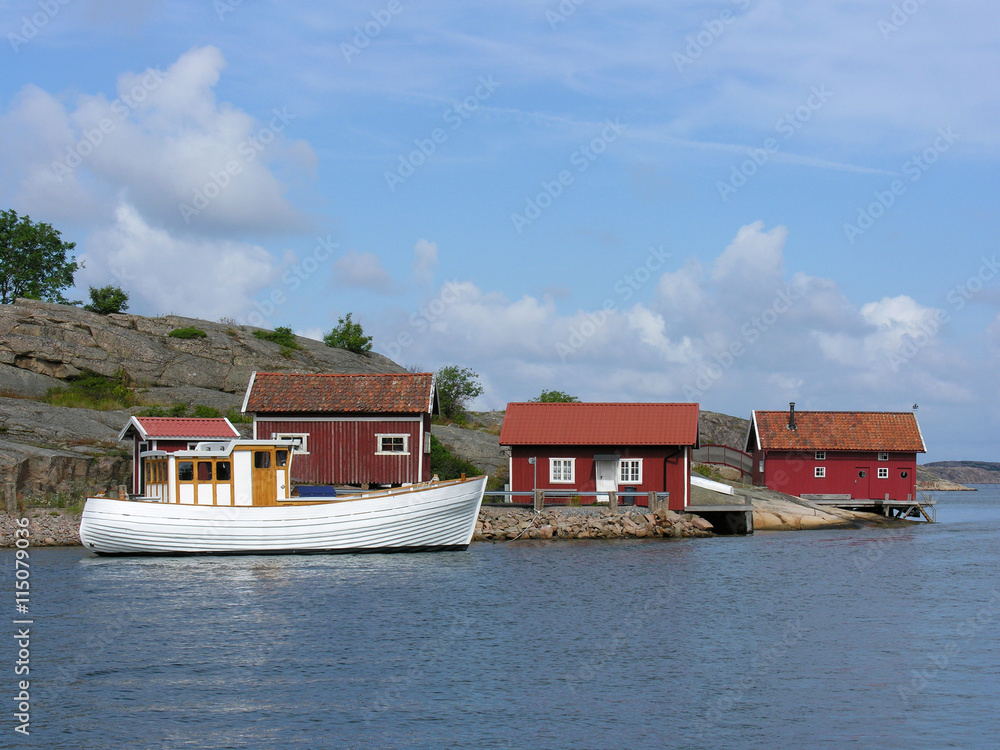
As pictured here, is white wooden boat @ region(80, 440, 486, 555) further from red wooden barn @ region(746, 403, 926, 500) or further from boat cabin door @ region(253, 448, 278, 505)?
red wooden barn @ region(746, 403, 926, 500)

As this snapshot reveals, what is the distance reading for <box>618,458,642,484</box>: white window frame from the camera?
45.2 metres

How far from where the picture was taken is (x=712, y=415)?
87.3 metres

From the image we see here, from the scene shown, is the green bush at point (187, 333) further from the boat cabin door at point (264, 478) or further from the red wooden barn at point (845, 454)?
the red wooden barn at point (845, 454)

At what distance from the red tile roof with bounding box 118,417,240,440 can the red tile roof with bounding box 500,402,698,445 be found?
11950 mm

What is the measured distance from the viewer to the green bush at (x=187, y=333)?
62281 mm

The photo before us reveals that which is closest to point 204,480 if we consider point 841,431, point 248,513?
point 248,513

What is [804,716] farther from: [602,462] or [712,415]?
[712,415]

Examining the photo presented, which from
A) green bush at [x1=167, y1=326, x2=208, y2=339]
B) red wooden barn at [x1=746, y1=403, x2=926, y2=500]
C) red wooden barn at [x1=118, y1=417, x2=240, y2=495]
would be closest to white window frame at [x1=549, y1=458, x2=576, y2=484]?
red wooden barn at [x1=118, y1=417, x2=240, y2=495]

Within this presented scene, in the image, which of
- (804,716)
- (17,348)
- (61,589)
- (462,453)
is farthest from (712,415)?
(804,716)

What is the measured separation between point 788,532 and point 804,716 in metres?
32.8

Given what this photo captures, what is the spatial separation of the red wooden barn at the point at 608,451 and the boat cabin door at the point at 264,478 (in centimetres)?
1462

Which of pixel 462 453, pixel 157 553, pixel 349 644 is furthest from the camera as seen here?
pixel 462 453

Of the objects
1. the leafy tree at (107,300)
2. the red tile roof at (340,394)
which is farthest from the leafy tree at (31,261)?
the red tile roof at (340,394)

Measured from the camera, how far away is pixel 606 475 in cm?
4528
